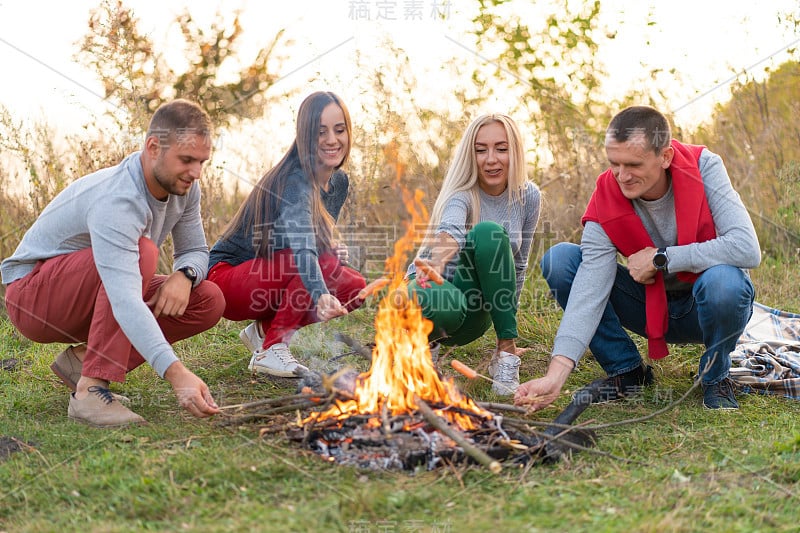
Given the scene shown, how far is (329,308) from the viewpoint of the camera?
378 cm

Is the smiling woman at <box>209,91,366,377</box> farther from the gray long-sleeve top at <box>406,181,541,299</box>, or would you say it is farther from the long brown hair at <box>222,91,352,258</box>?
the gray long-sleeve top at <box>406,181,541,299</box>

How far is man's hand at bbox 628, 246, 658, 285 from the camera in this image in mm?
3807

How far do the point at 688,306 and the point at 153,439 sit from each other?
2.61 m

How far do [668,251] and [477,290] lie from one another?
0.99m

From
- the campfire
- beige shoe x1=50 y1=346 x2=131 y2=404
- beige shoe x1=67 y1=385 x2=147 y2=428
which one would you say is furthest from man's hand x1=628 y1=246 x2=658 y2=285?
beige shoe x1=50 y1=346 x2=131 y2=404

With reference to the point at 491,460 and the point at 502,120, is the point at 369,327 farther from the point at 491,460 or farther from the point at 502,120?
the point at 491,460

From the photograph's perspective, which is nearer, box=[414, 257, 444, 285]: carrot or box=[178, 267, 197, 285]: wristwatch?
box=[414, 257, 444, 285]: carrot

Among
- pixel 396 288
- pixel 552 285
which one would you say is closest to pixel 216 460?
pixel 396 288

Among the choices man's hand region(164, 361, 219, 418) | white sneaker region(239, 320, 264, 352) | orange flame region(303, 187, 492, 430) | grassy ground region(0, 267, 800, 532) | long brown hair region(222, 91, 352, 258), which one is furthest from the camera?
white sneaker region(239, 320, 264, 352)

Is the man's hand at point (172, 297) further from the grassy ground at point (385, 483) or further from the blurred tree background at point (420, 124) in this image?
the blurred tree background at point (420, 124)

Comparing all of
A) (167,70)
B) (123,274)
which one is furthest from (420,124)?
(123,274)

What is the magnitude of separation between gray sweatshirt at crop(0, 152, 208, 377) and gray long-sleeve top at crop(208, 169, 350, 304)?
0.45m

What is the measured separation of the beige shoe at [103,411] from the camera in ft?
11.6

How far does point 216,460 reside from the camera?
9.71ft
